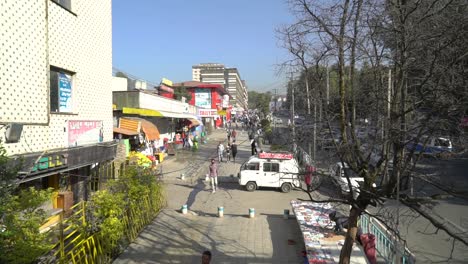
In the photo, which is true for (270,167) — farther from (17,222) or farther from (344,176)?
(17,222)

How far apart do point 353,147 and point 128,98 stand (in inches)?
683

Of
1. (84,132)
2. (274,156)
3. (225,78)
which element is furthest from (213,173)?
(225,78)

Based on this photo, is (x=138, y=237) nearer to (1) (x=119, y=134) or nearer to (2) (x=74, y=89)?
(2) (x=74, y=89)

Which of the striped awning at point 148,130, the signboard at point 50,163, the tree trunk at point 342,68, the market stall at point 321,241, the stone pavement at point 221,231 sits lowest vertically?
the stone pavement at point 221,231

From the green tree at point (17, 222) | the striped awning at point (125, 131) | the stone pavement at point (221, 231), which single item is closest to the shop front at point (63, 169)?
the green tree at point (17, 222)

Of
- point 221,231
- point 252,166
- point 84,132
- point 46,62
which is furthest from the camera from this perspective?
point 252,166

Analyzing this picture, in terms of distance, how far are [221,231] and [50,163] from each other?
515cm

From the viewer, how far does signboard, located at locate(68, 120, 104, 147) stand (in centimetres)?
1149

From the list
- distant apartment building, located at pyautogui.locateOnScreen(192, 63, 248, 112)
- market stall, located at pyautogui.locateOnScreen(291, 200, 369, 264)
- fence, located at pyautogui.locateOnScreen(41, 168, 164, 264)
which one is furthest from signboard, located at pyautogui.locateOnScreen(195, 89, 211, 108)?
distant apartment building, located at pyautogui.locateOnScreen(192, 63, 248, 112)

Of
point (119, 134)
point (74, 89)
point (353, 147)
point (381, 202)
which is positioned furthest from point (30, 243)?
point (119, 134)

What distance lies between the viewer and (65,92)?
11.4 meters

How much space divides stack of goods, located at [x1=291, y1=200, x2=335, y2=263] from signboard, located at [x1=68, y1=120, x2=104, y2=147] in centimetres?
708

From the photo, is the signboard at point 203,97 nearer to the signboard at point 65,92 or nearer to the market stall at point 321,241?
the signboard at point 65,92

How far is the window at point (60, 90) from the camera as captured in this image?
10672mm
